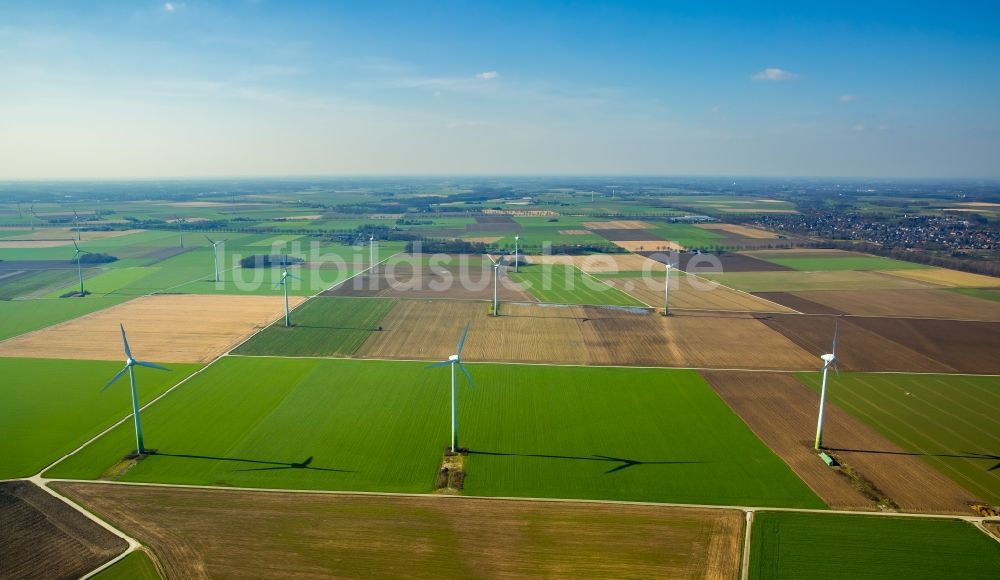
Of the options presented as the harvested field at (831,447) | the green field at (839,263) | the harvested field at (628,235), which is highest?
the harvested field at (628,235)

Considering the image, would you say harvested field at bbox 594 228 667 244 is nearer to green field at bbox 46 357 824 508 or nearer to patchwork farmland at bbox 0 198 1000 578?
patchwork farmland at bbox 0 198 1000 578

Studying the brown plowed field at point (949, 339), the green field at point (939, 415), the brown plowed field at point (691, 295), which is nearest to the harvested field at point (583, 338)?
the brown plowed field at point (691, 295)

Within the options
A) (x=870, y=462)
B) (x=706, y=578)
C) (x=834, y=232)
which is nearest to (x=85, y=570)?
(x=706, y=578)

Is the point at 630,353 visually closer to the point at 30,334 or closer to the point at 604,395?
the point at 604,395

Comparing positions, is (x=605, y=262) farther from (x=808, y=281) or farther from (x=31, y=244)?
(x=31, y=244)

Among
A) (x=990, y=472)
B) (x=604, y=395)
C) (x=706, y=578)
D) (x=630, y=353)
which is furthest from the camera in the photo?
(x=630, y=353)

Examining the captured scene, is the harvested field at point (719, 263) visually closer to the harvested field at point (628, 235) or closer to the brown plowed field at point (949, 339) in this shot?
the harvested field at point (628, 235)

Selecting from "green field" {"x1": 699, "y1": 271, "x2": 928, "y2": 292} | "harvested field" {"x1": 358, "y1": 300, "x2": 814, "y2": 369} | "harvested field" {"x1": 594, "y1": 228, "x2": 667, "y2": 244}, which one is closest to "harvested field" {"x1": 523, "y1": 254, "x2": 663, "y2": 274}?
"green field" {"x1": 699, "y1": 271, "x2": 928, "y2": 292}
